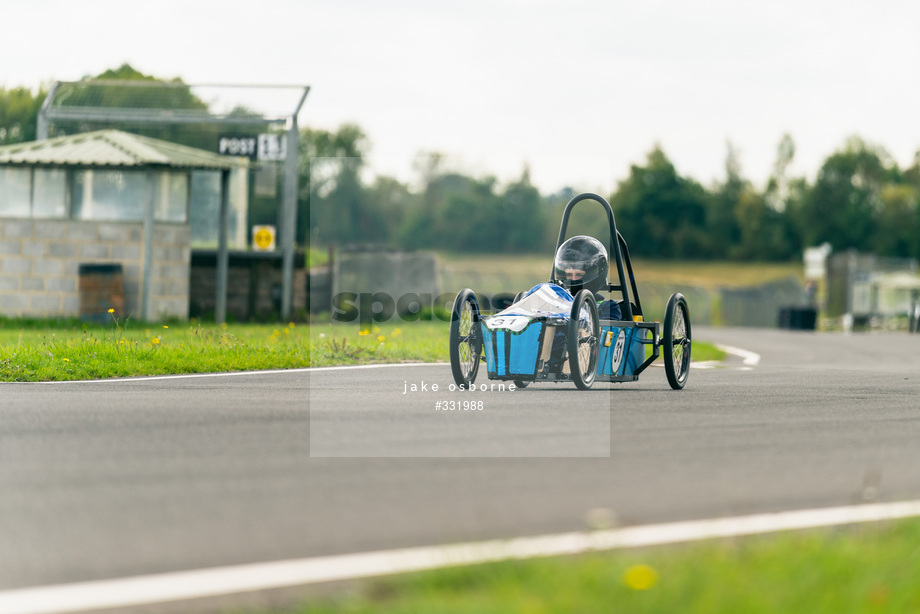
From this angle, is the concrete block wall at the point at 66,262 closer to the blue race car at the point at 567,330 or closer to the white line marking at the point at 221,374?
the white line marking at the point at 221,374

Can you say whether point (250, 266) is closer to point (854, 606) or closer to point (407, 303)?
point (407, 303)

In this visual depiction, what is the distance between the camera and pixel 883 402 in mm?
11039

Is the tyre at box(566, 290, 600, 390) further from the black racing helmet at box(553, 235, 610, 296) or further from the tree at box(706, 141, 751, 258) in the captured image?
the tree at box(706, 141, 751, 258)

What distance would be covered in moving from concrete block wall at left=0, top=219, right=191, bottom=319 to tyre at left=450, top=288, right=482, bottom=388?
1283cm

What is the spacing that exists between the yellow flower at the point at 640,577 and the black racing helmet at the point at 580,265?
715 cm

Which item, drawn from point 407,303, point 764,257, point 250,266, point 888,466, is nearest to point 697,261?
point 764,257

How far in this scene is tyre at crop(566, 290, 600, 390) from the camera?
10.2 meters

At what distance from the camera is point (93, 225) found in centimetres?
2273

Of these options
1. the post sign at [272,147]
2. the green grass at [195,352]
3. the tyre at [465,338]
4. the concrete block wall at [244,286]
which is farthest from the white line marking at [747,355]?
the post sign at [272,147]

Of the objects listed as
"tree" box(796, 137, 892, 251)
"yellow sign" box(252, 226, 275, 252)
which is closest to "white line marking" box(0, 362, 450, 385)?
"yellow sign" box(252, 226, 275, 252)

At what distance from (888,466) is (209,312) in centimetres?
1964

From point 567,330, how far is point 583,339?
0.16 m

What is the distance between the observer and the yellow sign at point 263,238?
1049 inches

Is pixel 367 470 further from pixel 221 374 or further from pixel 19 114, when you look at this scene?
pixel 19 114
